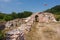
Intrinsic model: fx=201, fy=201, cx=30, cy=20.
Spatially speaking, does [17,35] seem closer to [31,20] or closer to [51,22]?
[31,20]

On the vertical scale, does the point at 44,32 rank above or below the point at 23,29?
below

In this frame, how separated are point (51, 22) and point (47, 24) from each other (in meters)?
0.62

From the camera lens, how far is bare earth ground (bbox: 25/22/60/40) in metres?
17.3

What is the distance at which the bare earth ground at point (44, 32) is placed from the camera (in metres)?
17.3

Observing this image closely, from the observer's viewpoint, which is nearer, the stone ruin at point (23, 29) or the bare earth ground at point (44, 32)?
the stone ruin at point (23, 29)

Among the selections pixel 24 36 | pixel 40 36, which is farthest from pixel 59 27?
pixel 24 36

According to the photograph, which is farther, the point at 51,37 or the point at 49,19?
the point at 49,19

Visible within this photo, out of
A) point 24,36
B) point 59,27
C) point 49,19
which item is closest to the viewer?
point 24,36

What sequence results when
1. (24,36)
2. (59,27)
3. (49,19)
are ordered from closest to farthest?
(24,36) < (59,27) < (49,19)

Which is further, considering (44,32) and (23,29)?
(44,32)

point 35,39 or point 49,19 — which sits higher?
point 49,19

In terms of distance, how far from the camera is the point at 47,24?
18266 mm

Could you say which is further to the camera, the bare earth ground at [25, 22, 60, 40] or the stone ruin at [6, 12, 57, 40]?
the bare earth ground at [25, 22, 60, 40]

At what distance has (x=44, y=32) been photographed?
1770 centimetres
